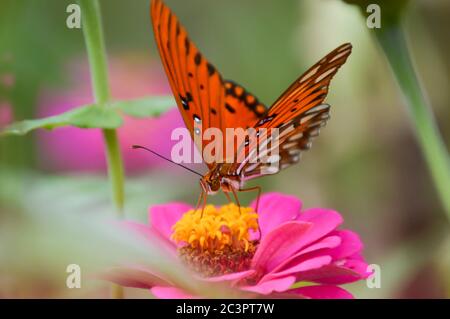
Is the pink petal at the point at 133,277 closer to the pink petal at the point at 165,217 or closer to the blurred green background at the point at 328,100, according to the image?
the pink petal at the point at 165,217

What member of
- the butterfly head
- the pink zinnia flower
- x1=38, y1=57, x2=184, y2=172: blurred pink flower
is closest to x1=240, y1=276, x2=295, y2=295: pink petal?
the pink zinnia flower

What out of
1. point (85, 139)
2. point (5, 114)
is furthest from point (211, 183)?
point (85, 139)

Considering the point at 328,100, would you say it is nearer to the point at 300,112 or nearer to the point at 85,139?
the point at 85,139

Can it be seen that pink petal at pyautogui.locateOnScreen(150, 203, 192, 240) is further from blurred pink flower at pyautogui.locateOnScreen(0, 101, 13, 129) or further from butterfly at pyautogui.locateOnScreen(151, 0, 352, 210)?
blurred pink flower at pyautogui.locateOnScreen(0, 101, 13, 129)

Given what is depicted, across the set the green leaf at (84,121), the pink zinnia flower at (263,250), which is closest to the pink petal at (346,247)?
the pink zinnia flower at (263,250)

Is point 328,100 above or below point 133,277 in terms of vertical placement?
above

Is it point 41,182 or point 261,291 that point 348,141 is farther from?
point 261,291
